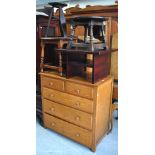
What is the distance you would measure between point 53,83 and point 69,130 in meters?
0.44

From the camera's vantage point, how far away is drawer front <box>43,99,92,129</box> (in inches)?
61.1

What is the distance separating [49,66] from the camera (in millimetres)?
1812

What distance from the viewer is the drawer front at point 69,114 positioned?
1552mm

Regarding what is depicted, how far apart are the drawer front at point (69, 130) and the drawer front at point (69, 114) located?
0.16ft

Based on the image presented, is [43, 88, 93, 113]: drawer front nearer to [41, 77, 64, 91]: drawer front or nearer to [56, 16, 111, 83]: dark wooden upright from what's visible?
[41, 77, 64, 91]: drawer front

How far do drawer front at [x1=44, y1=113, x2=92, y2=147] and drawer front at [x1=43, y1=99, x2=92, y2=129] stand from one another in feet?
0.16

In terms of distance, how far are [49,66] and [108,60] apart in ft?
1.82

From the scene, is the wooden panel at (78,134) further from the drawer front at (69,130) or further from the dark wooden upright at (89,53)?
the dark wooden upright at (89,53)

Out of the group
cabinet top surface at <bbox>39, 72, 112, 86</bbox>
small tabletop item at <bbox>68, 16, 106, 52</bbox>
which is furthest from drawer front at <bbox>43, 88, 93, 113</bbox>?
small tabletop item at <bbox>68, 16, 106, 52</bbox>
